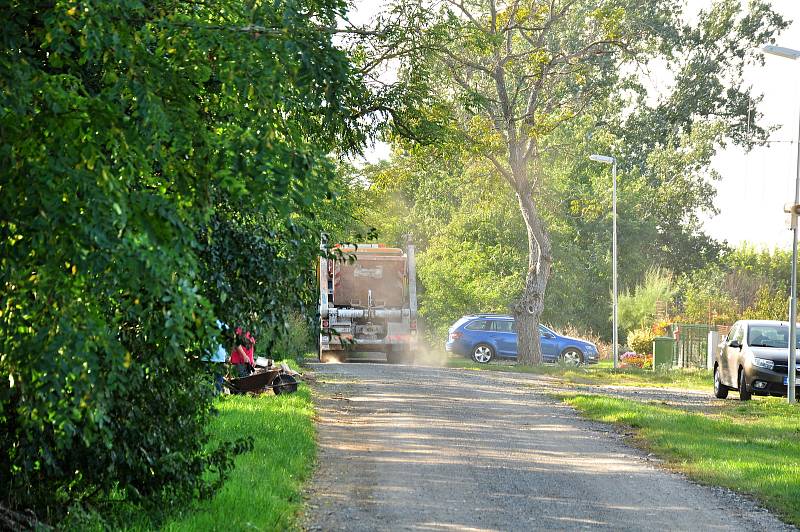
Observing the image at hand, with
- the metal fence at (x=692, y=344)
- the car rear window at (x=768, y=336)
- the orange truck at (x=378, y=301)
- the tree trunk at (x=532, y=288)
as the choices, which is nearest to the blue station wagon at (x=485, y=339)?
the metal fence at (x=692, y=344)

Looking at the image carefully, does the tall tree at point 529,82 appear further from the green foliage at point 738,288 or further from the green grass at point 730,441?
the green grass at point 730,441

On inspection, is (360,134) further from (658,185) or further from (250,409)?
(658,185)

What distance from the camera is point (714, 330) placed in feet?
118

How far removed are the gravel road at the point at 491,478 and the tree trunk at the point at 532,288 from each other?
54.2ft

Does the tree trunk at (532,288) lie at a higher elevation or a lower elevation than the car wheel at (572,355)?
higher

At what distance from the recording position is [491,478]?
35.0 ft

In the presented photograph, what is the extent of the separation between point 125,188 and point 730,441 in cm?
1129

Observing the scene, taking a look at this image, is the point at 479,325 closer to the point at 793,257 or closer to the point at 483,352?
the point at 483,352

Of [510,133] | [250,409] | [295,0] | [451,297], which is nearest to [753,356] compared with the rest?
[250,409]

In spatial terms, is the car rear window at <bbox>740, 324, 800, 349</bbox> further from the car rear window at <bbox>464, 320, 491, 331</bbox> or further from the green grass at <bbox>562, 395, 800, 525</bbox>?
the car rear window at <bbox>464, 320, 491, 331</bbox>

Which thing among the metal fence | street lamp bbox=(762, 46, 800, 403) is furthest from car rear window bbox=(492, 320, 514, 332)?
street lamp bbox=(762, 46, 800, 403)

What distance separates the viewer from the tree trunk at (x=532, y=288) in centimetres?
3450

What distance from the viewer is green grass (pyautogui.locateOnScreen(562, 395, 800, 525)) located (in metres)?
10.7

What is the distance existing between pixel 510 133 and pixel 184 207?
93.6ft
